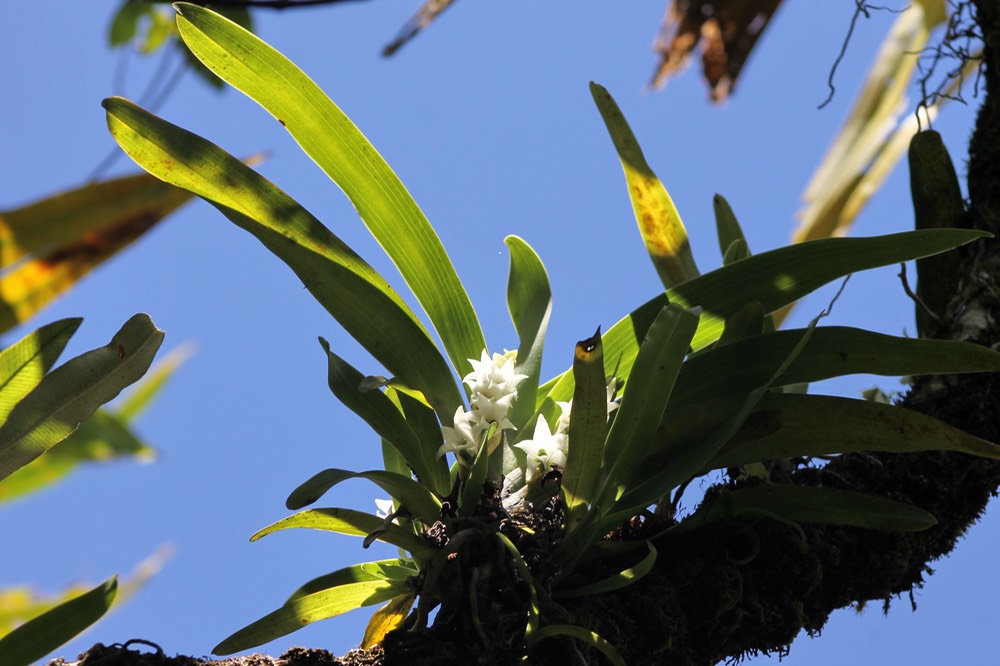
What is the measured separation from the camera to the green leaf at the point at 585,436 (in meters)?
0.83

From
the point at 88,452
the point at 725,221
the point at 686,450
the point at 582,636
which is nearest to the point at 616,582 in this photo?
the point at 582,636

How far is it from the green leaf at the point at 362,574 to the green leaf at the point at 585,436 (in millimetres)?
205

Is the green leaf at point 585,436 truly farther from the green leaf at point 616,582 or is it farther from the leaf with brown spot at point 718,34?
the leaf with brown spot at point 718,34

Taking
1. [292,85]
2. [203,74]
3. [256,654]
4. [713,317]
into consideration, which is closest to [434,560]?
[256,654]

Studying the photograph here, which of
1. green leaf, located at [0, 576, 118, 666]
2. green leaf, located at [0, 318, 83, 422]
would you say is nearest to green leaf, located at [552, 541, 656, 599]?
green leaf, located at [0, 576, 118, 666]

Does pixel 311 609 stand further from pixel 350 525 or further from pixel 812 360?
pixel 812 360

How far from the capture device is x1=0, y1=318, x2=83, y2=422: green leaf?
2.88 ft

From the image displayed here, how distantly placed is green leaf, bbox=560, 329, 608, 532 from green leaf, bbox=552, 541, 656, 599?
0.21 feet

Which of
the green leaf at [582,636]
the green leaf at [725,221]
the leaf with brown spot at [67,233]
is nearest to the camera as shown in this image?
the green leaf at [582,636]

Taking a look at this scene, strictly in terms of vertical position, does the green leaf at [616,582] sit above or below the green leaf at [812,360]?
below

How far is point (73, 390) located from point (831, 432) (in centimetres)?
81

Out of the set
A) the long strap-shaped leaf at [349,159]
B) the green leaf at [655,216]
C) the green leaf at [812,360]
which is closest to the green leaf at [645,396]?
the green leaf at [812,360]

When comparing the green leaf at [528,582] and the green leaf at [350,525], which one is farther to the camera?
the green leaf at [350,525]

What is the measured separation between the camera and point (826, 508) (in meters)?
0.94
